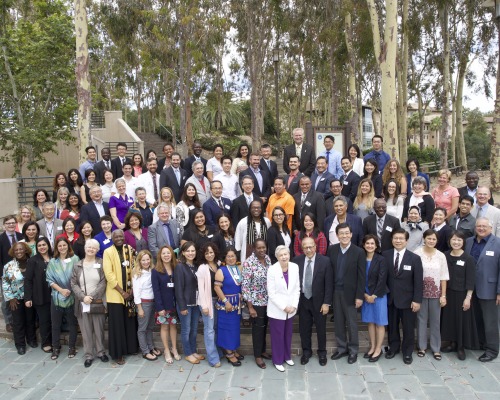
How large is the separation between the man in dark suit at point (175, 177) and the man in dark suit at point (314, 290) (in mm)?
3091

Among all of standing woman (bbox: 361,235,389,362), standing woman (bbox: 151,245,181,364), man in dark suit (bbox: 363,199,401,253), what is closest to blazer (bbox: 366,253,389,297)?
standing woman (bbox: 361,235,389,362)

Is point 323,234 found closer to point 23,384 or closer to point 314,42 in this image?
point 23,384

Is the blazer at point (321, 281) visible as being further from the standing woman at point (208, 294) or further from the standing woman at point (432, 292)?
the standing woman at point (432, 292)

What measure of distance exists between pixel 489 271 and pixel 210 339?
3730 millimetres

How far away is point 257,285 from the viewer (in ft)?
19.1

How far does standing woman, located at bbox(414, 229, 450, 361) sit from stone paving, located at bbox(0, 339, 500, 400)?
23cm

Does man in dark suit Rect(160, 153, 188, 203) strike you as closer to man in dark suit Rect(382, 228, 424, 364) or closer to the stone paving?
the stone paving

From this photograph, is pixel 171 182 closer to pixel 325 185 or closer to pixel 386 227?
pixel 325 185

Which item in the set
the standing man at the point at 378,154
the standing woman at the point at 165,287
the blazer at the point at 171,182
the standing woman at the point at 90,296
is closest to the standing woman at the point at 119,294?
the standing woman at the point at 90,296

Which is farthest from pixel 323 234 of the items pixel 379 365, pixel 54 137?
pixel 54 137

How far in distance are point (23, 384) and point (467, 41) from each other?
89.3 feet

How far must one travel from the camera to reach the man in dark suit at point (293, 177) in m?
7.59

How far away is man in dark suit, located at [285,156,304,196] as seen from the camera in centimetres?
759

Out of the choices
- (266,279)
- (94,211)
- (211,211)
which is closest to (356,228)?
(266,279)
